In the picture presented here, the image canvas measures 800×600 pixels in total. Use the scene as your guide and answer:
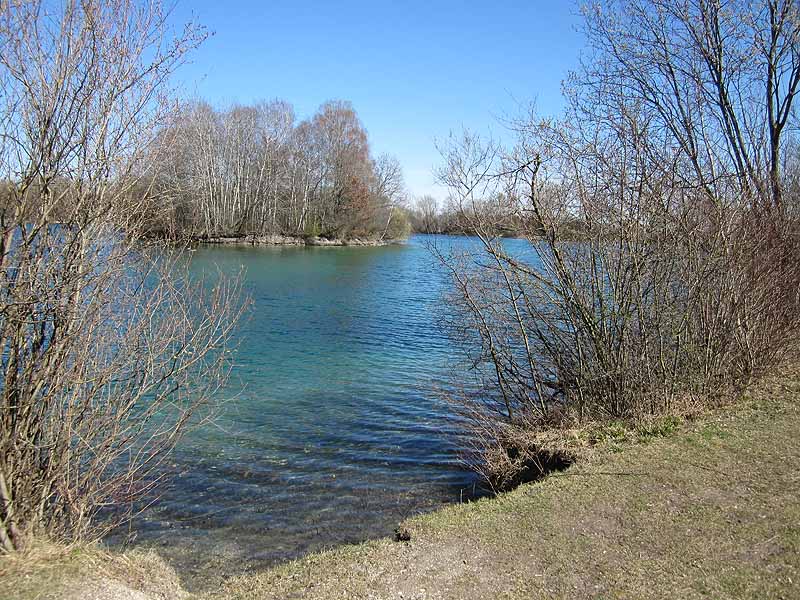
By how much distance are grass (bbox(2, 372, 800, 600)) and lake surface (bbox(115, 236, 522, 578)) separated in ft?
4.88

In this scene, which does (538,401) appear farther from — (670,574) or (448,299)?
(670,574)

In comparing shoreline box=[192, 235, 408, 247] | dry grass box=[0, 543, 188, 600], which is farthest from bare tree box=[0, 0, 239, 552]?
shoreline box=[192, 235, 408, 247]

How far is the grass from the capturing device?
14.9ft

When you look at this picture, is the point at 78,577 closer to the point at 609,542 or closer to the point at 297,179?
the point at 609,542

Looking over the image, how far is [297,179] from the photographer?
2340 inches

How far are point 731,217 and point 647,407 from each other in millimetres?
3300

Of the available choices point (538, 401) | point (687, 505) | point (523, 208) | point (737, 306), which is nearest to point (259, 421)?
point (538, 401)

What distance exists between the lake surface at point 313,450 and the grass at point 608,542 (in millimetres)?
1487

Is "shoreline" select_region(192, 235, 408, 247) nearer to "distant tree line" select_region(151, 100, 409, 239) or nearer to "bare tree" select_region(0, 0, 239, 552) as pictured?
"distant tree line" select_region(151, 100, 409, 239)

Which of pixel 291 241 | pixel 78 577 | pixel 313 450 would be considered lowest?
pixel 313 450

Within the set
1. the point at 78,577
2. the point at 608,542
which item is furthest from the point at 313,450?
the point at 608,542

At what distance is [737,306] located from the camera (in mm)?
9305

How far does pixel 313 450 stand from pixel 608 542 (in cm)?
582

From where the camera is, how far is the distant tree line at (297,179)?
54250 mm
